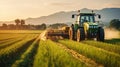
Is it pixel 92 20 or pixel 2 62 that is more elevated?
pixel 92 20

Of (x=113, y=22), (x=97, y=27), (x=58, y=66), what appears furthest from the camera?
(x=113, y=22)

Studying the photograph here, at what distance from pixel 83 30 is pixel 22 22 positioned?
13468cm

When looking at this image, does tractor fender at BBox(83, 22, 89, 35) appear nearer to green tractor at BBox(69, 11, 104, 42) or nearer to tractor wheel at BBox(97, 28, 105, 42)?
green tractor at BBox(69, 11, 104, 42)

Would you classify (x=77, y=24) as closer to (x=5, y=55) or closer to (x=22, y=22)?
(x=5, y=55)

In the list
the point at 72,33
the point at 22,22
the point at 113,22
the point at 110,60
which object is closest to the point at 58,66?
the point at 110,60

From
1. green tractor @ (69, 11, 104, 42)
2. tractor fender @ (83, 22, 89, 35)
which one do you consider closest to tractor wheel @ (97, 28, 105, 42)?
green tractor @ (69, 11, 104, 42)

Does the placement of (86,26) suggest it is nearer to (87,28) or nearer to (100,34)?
(87,28)

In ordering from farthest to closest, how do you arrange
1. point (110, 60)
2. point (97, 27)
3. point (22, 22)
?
1. point (22, 22)
2. point (97, 27)
3. point (110, 60)

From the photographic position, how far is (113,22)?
79375 mm

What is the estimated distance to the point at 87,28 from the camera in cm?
2430

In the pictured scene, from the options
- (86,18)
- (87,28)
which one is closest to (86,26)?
(87,28)

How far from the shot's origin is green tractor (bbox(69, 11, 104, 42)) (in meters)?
24.2

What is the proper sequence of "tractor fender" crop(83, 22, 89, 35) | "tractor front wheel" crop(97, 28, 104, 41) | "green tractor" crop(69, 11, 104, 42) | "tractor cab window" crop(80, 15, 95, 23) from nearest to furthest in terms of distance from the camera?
"tractor front wheel" crop(97, 28, 104, 41), "green tractor" crop(69, 11, 104, 42), "tractor fender" crop(83, 22, 89, 35), "tractor cab window" crop(80, 15, 95, 23)

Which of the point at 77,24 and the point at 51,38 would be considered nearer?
the point at 77,24
